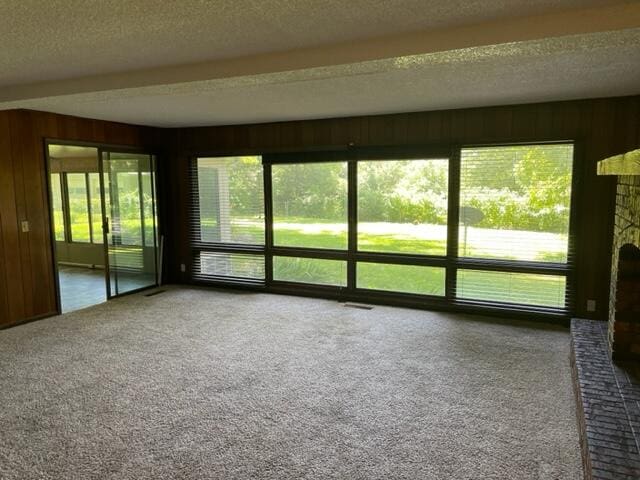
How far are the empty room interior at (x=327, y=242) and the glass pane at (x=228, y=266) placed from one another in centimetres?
3

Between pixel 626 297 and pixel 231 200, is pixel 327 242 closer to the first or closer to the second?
pixel 231 200

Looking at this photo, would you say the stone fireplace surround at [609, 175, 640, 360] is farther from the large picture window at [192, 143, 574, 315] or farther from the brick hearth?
the large picture window at [192, 143, 574, 315]

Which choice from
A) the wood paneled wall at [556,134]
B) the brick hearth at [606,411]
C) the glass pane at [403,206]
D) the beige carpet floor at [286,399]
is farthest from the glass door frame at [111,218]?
the brick hearth at [606,411]

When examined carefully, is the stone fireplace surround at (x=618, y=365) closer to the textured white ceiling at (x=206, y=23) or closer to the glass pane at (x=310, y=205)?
the textured white ceiling at (x=206, y=23)

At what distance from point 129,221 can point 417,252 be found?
3995 mm

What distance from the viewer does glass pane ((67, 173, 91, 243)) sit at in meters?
8.08

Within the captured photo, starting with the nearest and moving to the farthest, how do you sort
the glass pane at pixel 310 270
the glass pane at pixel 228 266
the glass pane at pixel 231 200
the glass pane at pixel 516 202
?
1. the glass pane at pixel 516 202
2. the glass pane at pixel 310 270
3. the glass pane at pixel 231 200
4. the glass pane at pixel 228 266

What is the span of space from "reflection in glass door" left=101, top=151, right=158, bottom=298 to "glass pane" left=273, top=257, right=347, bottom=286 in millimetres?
1967

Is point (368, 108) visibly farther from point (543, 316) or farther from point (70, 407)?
point (70, 407)

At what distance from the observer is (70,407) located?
2.93m

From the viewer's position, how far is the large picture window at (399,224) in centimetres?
466

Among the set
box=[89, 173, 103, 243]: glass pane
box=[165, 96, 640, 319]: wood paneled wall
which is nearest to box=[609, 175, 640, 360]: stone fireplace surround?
box=[165, 96, 640, 319]: wood paneled wall

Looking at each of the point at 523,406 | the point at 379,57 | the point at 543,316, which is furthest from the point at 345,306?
the point at 379,57

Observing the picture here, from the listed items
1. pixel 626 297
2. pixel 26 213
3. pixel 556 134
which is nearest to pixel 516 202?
pixel 556 134
